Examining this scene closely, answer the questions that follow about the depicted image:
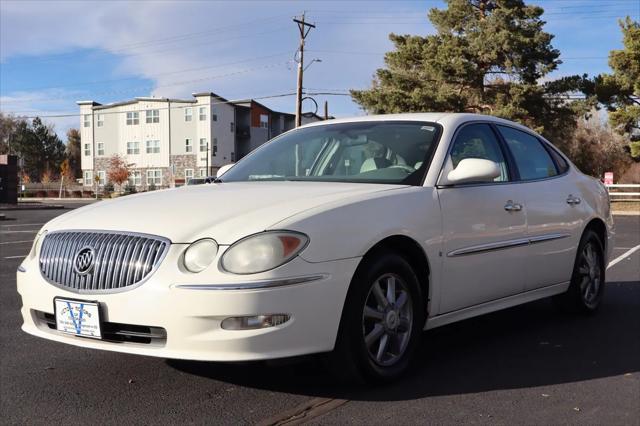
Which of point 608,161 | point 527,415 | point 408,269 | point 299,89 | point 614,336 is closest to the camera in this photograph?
point 527,415

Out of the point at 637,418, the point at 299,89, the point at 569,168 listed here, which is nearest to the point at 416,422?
the point at 637,418

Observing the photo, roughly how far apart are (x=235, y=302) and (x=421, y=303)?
4.11 feet

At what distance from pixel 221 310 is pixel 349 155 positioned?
1.84 m

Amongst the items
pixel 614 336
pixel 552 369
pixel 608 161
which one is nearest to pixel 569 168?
pixel 614 336

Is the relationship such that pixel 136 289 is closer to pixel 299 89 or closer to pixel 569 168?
pixel 569 168

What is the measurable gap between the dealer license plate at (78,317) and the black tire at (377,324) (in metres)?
1.18

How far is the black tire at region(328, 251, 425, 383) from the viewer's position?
342cm

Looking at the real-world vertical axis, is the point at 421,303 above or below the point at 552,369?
above

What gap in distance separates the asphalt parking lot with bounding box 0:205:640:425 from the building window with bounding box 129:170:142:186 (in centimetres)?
6461

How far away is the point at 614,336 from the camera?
4957mm

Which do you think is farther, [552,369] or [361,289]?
[552,369]

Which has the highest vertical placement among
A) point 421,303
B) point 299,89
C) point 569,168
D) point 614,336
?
point 299,89

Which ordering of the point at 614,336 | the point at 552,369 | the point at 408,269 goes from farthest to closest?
the point at 614,336 < the point at 552,369 < the point at 408,269

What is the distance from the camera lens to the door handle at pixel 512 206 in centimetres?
453
